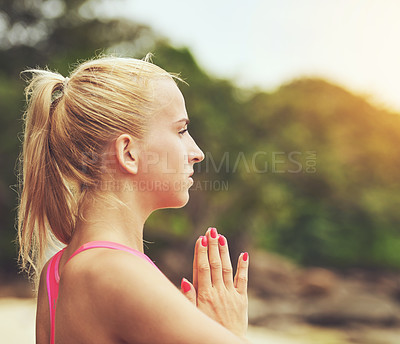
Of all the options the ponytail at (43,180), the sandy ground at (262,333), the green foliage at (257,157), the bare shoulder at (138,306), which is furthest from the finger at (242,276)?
the green foliage at (257,157)

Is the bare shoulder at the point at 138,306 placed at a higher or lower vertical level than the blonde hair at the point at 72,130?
lower

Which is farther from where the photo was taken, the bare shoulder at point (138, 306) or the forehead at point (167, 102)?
the forehead at point (167, 102)

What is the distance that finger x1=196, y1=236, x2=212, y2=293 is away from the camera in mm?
1273

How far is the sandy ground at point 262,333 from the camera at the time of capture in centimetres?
703

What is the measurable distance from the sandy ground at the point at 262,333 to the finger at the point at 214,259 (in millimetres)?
3976

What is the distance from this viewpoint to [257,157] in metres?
13.5

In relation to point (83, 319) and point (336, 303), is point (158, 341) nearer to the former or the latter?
point (83, 319)

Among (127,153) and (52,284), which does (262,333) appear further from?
(127,153)

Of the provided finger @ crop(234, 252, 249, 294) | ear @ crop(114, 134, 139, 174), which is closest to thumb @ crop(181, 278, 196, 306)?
finger @ crop(234, 252, 249, 294)

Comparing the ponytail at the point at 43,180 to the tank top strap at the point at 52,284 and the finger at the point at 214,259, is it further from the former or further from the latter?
the finger at the point at 214,259

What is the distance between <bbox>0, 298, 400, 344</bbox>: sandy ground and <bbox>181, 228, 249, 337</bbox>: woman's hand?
396cm

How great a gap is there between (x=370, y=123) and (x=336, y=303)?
11161 mm

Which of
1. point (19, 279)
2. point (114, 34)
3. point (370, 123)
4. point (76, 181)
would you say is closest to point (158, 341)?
point (76, 181)

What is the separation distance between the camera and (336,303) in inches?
614
